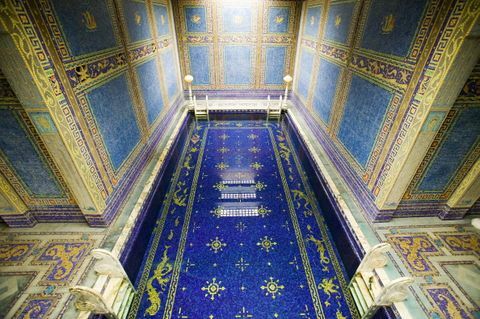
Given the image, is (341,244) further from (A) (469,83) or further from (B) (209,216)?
(A) (469,83)

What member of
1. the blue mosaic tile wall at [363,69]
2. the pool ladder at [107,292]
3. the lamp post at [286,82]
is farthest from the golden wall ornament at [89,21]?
the lamp post at [286,82]

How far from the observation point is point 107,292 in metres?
2.16

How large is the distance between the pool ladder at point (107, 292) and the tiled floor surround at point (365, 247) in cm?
16

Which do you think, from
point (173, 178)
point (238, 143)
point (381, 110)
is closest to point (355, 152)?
point (381, 110)

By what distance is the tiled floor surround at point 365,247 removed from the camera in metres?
2.08

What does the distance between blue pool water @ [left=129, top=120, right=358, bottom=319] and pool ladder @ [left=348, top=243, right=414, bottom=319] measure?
0.19m

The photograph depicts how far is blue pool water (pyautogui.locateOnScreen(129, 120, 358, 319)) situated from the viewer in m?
2.45

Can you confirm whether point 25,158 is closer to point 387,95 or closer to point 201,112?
point 387,95

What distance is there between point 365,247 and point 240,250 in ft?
5.02

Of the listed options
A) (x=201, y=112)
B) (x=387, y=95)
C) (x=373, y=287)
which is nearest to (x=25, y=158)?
(x=373, y=287)

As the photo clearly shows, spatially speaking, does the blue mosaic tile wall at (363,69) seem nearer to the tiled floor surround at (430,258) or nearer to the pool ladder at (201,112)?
the tiled floor surround at (430,258)

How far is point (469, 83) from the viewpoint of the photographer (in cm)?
210

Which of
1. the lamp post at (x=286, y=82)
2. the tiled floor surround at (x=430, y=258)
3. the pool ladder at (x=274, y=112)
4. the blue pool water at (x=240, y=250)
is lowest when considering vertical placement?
the blue pool water at (x=240, y=250)

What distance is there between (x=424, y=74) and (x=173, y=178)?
396 centimetres
